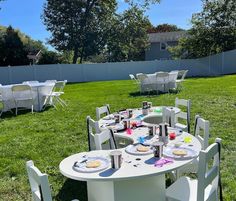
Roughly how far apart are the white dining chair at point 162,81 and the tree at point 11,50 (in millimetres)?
18126

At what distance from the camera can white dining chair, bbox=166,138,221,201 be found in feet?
8.05

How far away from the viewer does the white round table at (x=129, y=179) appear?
8.17ft

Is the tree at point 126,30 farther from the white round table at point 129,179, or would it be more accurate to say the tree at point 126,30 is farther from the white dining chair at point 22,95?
the white round table at point 129,179

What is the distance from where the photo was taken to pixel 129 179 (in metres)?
2.46

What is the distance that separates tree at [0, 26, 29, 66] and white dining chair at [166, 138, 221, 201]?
86.0ft

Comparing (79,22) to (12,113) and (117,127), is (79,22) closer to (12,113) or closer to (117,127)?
(12,113)

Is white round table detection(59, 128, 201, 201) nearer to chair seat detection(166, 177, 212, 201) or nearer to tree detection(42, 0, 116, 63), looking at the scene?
chair seat detection(166, 177, 212, 201)

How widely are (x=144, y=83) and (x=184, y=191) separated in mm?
9862

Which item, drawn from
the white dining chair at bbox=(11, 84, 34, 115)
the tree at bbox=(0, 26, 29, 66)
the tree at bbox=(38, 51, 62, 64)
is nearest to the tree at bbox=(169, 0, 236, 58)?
the tree at bbox=(38, 51, 62, 64)

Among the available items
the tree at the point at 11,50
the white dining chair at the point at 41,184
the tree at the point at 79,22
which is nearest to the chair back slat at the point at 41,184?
the white dining chair at the point at 41,184

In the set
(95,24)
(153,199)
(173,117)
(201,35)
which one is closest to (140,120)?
(173,117)

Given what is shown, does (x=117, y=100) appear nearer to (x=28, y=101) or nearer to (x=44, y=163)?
(x=28, y=101)

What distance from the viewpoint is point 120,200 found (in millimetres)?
2609

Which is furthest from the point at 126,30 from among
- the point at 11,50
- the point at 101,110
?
the point at 101,110
